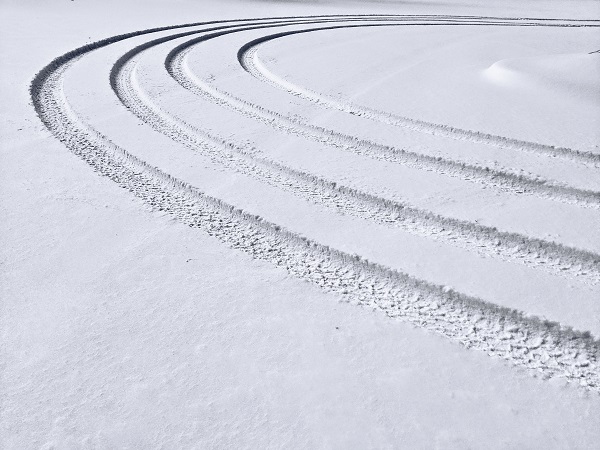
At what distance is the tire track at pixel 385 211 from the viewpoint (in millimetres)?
2461

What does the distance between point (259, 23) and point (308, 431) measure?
24.9ft

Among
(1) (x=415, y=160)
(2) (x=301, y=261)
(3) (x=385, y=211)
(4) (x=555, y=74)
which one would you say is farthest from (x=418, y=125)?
(2) (x=301, y=261)

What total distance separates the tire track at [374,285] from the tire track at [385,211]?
0.38m

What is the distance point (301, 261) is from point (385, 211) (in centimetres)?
64

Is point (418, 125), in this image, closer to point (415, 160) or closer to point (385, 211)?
point (415, 160)

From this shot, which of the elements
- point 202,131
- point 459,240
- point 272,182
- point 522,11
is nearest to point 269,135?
point 202,131

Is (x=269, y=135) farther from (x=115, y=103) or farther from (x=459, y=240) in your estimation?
(x=459, y=240)

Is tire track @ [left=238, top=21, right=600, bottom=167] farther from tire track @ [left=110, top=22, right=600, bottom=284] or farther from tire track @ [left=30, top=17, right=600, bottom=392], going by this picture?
tire track @ [left=30, top=17, right=600, bottom=392]

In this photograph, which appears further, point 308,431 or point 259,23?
point 259,23

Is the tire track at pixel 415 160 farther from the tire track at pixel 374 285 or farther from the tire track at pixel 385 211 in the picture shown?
the tire track at pixel 374 285

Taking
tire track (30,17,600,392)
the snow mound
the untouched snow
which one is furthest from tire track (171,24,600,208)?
the snow mound

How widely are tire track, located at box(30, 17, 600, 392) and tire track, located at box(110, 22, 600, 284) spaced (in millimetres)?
382

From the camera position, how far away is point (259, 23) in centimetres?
826

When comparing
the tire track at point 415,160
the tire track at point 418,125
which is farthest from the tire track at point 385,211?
the tire track at point 418,125
